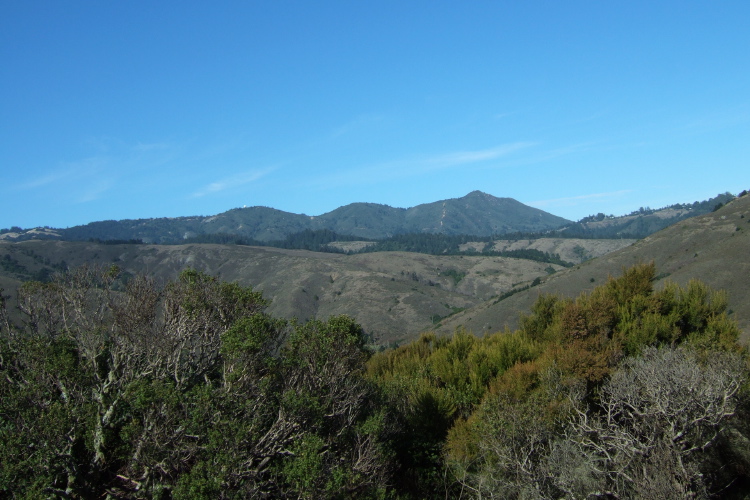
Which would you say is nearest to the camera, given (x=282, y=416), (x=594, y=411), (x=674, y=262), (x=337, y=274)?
(x=282, y=416)

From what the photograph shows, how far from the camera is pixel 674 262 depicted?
78.7 metres

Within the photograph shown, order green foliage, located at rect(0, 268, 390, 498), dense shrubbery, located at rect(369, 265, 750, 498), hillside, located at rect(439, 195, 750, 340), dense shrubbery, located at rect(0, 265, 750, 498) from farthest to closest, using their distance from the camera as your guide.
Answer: hillside, located at rect(439, 195, 750, 340) → dense shrubbery, located at rect(369, 265, 750, 498) → dense shrubbery, located at rect(0, 265, 750, 498) → green foliage, located at rect(0, 268, 390, 498)

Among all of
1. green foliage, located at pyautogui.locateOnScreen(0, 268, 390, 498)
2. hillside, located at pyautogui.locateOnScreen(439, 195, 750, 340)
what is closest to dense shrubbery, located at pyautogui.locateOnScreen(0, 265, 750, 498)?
green foliage, located at pyautogui.locateOnScreen(0, 268, 390, 498)

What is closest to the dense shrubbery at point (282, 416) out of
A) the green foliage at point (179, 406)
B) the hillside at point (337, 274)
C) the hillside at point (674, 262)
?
the green foliage at point (179, 406)

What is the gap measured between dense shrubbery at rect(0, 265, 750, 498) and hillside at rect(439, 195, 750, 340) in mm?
45579

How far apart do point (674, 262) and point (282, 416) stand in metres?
80.2

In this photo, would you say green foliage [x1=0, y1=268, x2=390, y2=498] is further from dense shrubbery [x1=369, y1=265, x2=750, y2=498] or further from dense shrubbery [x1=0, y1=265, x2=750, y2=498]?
dense shrubbery [x1=369, y1=265, x2=750, y2=498]

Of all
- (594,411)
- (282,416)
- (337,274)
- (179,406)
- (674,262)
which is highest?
(179,406)

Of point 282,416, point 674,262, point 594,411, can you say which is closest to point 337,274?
point 674,262

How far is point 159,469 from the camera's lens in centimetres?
1308

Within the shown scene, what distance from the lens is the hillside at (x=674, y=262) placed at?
62.2 metres

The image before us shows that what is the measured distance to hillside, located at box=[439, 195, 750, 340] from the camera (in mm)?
62156

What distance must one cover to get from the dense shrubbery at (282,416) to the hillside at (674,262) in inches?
1794

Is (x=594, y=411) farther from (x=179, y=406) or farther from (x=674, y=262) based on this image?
(x=674, y=262)
